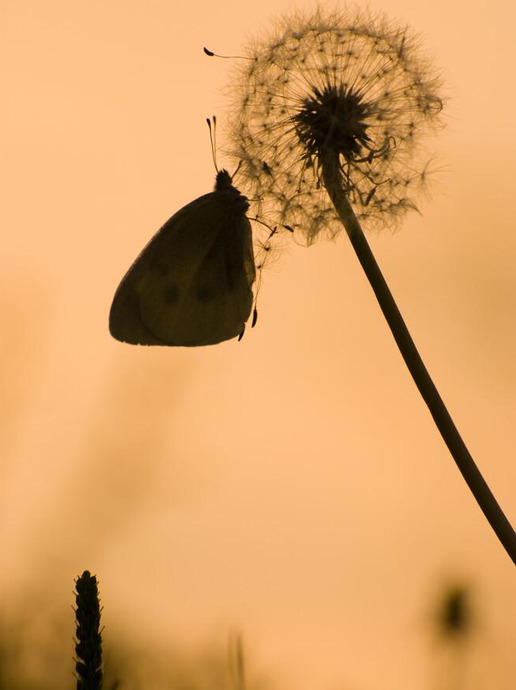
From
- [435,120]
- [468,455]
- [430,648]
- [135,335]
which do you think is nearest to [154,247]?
[135,335]

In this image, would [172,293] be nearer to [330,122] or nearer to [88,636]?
[330,122]

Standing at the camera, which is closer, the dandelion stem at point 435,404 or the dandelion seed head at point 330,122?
the dandelion stem at point 435,404

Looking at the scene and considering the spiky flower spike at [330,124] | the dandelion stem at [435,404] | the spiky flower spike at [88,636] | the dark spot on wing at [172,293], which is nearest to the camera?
the spiky flower spike at [88,636]

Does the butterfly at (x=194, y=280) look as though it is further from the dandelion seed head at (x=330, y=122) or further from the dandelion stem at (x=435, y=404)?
the dandelion stem at (x=435, y=404)

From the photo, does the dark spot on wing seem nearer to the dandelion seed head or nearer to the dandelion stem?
the dandelion seed head

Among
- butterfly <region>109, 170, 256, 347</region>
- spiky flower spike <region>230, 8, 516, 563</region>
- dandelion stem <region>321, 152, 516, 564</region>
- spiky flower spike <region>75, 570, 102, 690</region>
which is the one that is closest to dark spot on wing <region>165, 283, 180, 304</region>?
butterfly <region>109, 170, 256, 347</region>

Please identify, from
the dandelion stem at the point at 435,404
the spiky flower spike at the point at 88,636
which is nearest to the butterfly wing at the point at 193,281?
the dandelion stem at the point at 435,404

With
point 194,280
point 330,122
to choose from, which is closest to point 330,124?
point 330,122

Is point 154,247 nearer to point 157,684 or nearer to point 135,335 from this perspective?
point 135,335
